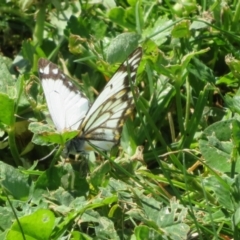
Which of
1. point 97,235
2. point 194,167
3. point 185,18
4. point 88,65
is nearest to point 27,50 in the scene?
point 88,65

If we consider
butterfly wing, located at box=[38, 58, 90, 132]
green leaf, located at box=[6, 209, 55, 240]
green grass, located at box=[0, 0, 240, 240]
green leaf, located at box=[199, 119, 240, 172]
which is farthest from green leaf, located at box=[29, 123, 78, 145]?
green leaf, located at box=[199, 119, 240, 172]

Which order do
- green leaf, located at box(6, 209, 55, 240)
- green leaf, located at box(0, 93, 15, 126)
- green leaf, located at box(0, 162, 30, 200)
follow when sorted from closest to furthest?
green leaf, located at box(6, 209, 55, 240)
green leaf, located at box(0, 162, 30, 200)
green leaf, located at box(0, 93, 15, 126)

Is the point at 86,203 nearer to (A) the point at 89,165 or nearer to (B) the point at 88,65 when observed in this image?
(A) the point at 89,165

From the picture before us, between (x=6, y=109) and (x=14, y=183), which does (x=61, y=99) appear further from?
(x=14, y=183)

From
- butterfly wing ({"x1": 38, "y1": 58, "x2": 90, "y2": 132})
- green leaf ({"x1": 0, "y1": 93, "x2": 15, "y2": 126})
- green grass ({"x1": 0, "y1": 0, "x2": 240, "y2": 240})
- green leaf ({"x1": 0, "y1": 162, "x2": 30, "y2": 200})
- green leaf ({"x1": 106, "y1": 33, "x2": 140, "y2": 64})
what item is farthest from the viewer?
green leaf ({"x1": 106, "y1": 33, "x2": 140, "y2": 64})

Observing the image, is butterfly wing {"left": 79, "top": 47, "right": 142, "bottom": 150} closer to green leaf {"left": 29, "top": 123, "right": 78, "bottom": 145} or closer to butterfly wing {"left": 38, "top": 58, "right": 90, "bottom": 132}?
butterfly wing {"left": 38, "top": 58, "right": 90, "bottom": 132}

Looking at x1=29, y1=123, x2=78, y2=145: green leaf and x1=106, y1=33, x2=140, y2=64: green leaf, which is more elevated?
x1=106, y1=33, x2=140, y2=64: green leaf

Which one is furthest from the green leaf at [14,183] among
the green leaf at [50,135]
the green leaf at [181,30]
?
the green leaf at [181,30]

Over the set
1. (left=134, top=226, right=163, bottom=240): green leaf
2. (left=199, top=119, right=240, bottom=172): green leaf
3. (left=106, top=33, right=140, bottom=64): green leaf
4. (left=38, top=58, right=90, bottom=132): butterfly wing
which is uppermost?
(left=106, top=33, right=140, bottom=64): green leaf
